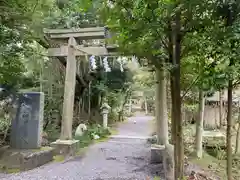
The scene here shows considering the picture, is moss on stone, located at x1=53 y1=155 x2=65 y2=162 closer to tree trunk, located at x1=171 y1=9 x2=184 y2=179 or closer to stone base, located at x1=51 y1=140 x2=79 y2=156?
stone base, located at x1=51 y1=140 x2=79 y2=156

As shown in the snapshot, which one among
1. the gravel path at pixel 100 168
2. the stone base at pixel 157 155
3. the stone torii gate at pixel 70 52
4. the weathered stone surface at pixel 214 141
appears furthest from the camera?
the weathered stone surface at pixel 214 141

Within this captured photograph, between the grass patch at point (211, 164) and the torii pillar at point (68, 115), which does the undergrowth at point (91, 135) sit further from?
the grass patch at point (211, 164)

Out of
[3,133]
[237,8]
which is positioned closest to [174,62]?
[237,8]

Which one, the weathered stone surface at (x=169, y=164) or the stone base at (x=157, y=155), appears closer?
the weathered stone surface at (x=169, y=164)

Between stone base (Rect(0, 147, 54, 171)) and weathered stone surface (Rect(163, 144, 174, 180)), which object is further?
stone base (Rect(0, 147, 54, 171))

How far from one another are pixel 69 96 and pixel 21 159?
1.48m

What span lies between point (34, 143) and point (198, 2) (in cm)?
383

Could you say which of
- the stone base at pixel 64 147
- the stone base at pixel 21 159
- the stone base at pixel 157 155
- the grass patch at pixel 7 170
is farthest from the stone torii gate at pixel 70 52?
the stone base at pixel 157 155

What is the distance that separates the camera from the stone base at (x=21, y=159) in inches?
156

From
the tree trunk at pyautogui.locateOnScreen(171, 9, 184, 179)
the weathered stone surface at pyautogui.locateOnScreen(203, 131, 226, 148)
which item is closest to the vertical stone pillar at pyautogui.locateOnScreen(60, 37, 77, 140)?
the tree trunk at pyautogui.locateOnScreen(171, 9, 184, 179)

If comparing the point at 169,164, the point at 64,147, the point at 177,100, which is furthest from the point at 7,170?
the point at 177,100

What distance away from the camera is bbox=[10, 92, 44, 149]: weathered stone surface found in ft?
14.5

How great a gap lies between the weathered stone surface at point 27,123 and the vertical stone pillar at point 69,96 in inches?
18.5

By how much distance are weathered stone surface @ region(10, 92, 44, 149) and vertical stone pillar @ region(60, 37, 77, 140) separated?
47 centimetres
